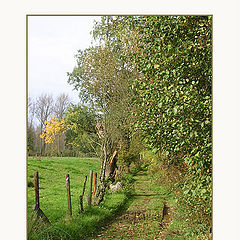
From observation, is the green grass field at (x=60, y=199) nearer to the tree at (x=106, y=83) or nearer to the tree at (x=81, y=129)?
the tree at (x=81, y=129)

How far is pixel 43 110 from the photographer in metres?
3.57

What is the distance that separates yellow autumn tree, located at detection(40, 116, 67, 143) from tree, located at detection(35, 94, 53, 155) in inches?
2.3

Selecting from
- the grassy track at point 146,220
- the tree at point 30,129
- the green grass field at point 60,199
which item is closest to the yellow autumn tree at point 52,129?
the tree at point 30,129

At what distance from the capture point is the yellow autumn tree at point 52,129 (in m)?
3.58

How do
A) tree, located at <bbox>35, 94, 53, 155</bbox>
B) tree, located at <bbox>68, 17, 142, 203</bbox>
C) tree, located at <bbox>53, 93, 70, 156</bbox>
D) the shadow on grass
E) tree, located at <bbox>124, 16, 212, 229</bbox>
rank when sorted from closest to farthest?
tree, located at <bbox>124, 16, 212, 229</bbox> < the shadow on grass < tree, located at <bbox>35, 94, 53, 155</bbox> < tree, located at <bbox>53, 93, 70, 156</bbox> < tree, located at <bbox>68, 17, 142, 203</bbox>

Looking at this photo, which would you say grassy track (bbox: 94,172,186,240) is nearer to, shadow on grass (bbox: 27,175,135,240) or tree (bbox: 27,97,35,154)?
shadow on grass (bbox: 27,175,135,240)

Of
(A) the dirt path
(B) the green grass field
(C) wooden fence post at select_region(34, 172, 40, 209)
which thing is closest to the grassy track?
(A) the dirt path

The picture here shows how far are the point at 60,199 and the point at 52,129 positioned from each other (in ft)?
3.12

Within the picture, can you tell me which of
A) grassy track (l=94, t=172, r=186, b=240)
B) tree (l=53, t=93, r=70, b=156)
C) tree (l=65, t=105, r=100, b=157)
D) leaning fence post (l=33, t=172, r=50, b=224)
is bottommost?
grassy track (l=94, t=172, r=186, b=240)

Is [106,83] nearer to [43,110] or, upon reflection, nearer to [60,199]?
[43,110]

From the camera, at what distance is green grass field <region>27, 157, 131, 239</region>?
342 cm

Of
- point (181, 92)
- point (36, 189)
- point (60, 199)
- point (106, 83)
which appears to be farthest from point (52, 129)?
point (181, 92)
